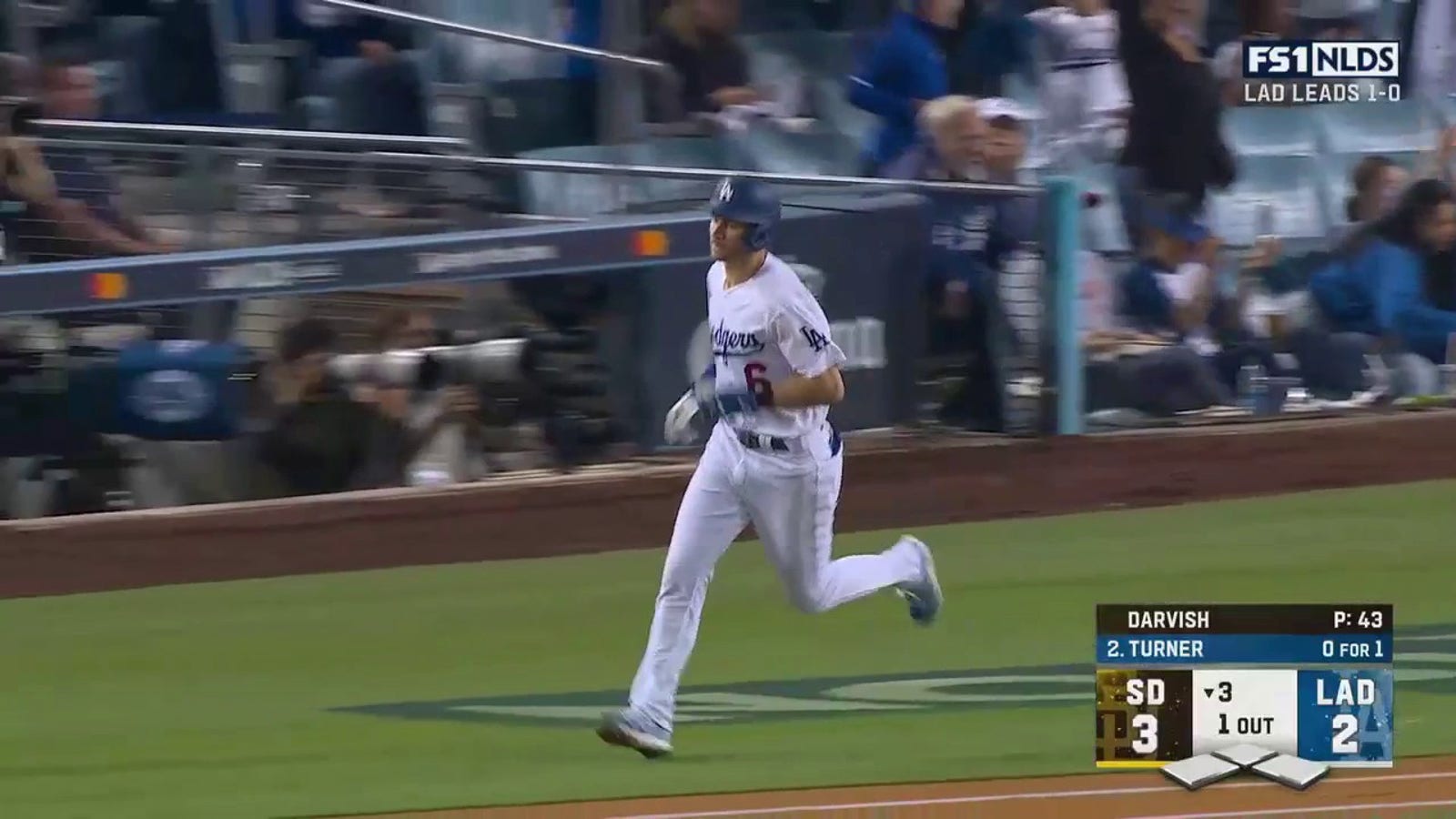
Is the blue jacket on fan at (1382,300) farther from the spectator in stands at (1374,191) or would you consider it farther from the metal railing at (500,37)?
the metal railing at (500,37)

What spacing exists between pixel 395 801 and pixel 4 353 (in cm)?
373

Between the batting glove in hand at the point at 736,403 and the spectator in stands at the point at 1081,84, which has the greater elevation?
the spectator in stands at the point at 1081,84

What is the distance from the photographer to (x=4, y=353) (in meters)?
9.30

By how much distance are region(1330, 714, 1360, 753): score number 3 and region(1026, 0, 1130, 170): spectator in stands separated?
519cm

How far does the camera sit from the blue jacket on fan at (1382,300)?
36.0 feet

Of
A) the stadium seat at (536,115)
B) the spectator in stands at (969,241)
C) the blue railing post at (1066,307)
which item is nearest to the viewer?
the spectator in stands at (969,241)

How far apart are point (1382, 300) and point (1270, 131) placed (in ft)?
4.05

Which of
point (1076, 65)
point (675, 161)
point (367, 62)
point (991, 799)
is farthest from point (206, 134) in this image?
point (991, 799)

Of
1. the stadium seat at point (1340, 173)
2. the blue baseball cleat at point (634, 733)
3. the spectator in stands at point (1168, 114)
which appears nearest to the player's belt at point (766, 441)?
the blue baseball cleat at point (634, 733)

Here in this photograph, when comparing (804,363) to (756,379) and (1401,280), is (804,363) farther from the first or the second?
(1401,280)

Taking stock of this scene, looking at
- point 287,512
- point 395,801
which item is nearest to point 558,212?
point 287,512

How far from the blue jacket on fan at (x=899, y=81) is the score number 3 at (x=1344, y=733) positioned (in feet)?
16.1

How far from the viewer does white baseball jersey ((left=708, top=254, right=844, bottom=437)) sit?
6.67 m

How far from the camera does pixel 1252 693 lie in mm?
6352
